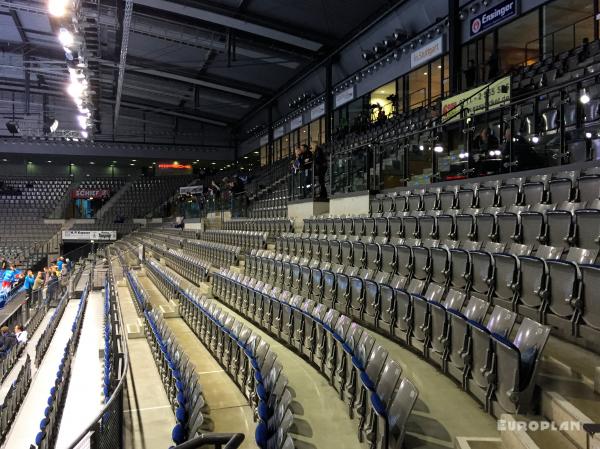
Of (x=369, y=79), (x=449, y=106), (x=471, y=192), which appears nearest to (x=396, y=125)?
(x=449, y=106)

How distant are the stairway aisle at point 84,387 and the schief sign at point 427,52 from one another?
8.23 meters

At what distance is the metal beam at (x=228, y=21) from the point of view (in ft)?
38.0

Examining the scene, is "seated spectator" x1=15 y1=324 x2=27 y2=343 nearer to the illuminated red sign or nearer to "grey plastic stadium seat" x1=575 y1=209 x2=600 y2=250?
"grey plastic stadium seat" x1=575 y1=209 x2=600 y2=250

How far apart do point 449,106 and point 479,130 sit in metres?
→ 2.46

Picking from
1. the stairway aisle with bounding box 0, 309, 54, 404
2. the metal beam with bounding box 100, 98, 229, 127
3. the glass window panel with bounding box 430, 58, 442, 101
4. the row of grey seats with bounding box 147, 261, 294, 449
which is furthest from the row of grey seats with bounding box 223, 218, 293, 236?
the metal beam with bounding box 100, 98, 229, 127

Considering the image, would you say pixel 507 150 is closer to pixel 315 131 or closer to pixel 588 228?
pixel 588 228

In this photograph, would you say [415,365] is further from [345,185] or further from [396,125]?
[396,125]

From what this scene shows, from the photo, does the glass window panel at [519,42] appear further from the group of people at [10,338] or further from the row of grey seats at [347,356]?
the group of people at [10,338]

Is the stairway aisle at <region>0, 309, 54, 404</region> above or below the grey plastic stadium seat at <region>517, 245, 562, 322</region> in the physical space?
below

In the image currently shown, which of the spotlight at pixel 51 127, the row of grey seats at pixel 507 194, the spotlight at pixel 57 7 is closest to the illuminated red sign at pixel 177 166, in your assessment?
the spotlight at pixel 51 127

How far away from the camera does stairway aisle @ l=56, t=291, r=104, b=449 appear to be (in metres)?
5.38

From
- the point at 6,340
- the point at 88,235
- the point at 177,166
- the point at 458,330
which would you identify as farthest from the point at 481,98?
the point at 88,235


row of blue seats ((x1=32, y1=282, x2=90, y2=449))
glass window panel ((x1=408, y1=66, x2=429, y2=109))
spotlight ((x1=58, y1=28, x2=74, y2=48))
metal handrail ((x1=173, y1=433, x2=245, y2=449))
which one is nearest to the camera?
metal handrail ((x1=173, y1=433, x2=245, y2=449))

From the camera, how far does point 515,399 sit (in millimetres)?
2016
